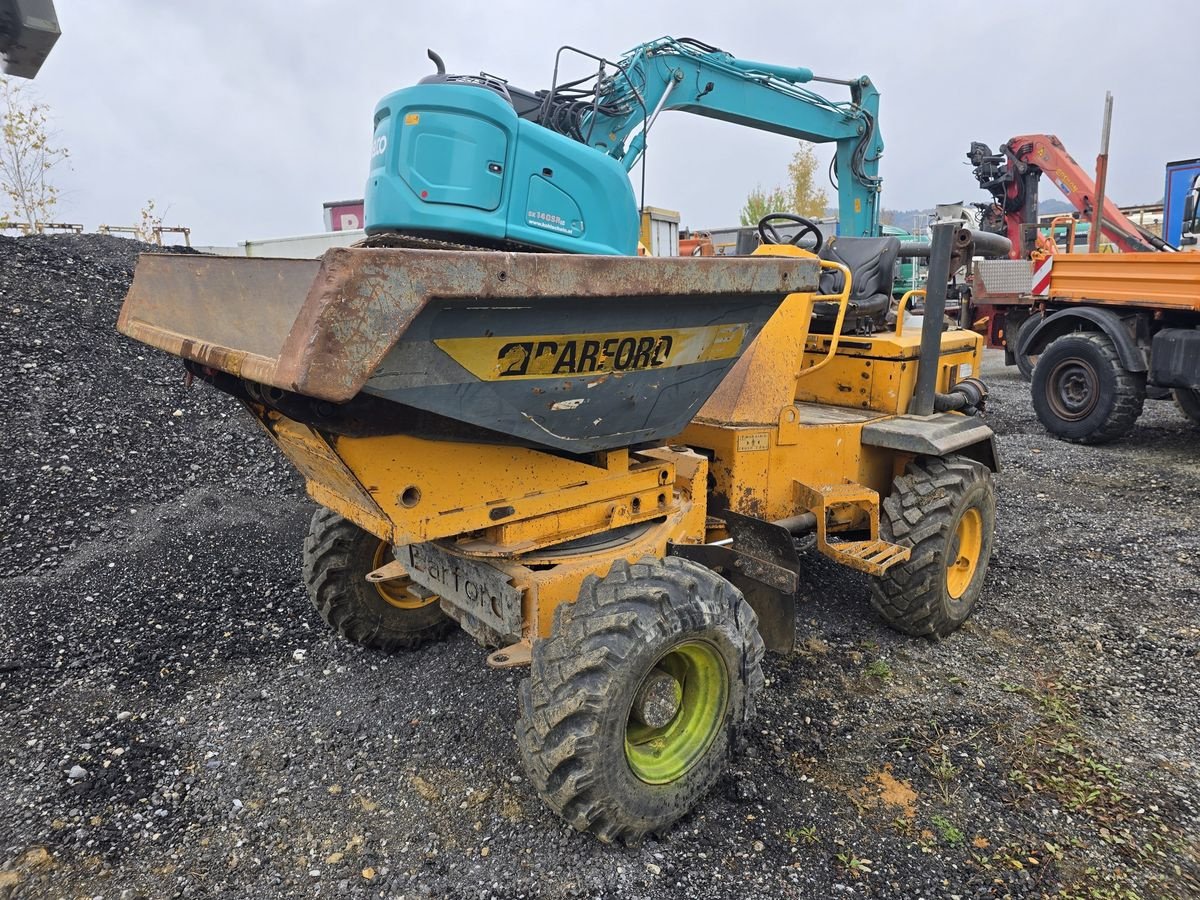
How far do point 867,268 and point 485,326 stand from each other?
295 centimetres

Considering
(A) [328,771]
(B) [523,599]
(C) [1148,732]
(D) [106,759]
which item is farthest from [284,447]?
(C) [1148,732]

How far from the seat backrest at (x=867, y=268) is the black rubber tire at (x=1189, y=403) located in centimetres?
518

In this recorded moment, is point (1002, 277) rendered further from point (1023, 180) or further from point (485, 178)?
point (485, 178)

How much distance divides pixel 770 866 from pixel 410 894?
1050 millimetres

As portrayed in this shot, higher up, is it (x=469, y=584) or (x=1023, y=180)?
(x=1023, y=180)

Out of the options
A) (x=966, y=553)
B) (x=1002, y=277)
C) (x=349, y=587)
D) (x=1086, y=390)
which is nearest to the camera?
(x=349, y=587)

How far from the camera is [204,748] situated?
9.27ft

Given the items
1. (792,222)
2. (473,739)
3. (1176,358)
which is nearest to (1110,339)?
(1176,358)

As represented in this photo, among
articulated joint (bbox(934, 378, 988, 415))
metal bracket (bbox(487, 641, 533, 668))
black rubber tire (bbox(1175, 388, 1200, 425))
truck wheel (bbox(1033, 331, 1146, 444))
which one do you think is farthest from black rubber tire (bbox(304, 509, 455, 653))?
black rubber tire (bbox(1175, 388, 1200, 425))

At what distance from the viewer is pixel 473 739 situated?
9.43ft

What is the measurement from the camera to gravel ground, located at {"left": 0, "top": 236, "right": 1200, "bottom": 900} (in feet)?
7.54

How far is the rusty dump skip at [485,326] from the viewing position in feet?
5.26

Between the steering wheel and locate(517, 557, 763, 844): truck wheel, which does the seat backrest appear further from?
locate(517, 557, 763, 844): truck wheel

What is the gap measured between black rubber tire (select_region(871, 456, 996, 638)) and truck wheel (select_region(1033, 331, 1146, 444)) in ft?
13.7
